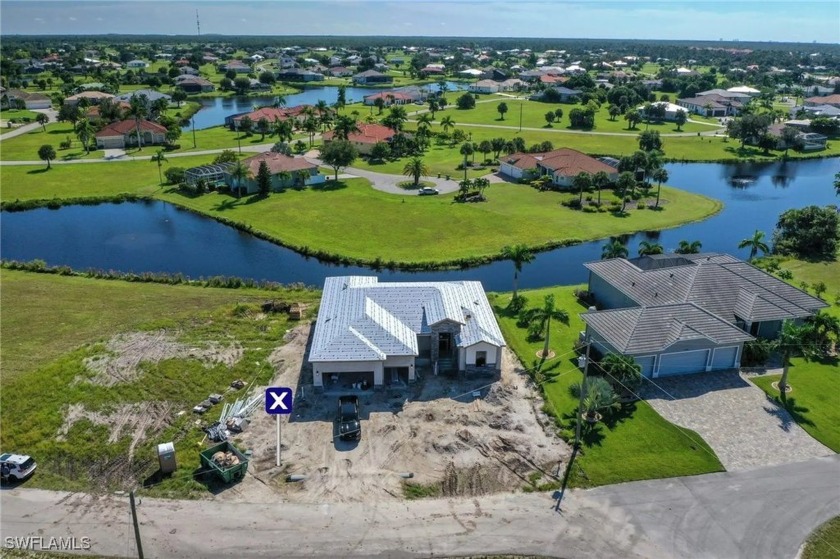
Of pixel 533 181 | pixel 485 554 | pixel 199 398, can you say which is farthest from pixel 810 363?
pixel 533 181

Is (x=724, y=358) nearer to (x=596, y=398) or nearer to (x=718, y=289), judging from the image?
(x=718, y=289)

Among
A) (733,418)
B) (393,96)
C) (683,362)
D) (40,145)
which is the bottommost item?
(733,418)

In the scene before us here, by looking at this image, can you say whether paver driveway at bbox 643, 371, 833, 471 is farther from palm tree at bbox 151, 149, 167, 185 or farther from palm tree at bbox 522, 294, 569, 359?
palm tree at bbox 151, 149, 167, 185

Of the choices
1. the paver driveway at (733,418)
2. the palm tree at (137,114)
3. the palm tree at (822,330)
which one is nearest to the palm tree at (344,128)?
the palm tree at (137,114)

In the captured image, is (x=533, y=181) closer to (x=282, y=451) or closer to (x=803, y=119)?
(x=282, y=451)

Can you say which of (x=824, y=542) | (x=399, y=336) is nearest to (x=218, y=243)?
(x=399, y=336)
